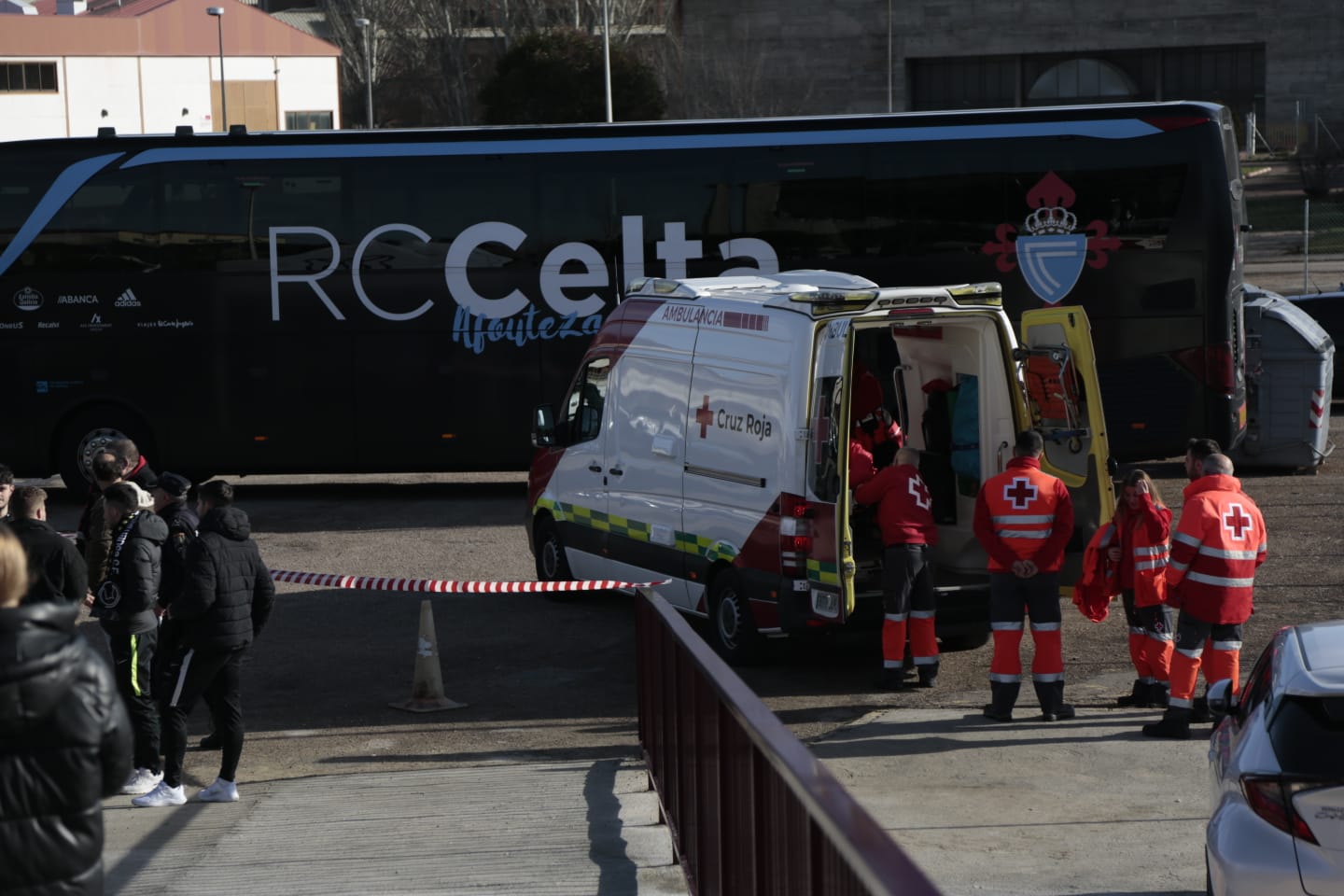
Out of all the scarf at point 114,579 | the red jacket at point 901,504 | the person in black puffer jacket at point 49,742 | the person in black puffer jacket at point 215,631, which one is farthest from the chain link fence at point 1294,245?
the person in black puffer jacket at point 49,742

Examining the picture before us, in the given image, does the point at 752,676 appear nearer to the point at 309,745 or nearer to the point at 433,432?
→ the point at 309,745

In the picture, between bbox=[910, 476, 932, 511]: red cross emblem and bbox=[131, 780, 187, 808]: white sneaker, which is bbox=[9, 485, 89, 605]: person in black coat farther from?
bbox=[910, 476, 932, 511]: red cross emblem

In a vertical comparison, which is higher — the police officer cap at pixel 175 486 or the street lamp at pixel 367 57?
the street lamp at pixel 367 57

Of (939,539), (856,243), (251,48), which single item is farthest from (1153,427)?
(251,48)

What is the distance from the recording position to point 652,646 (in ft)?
24.9

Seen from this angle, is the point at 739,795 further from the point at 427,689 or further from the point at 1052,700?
the point at 427,689

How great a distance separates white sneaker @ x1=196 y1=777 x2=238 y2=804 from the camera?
8.30 metres

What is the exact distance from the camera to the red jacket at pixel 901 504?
10.2m

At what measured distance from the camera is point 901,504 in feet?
33.4

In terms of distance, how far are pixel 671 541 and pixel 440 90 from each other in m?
65.9

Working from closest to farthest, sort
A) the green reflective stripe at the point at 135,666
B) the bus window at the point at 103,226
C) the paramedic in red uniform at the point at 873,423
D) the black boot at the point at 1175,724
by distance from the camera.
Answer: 1. the green reflective stripe at the point at 135,666
2. the black boot at the point at 1175,724
3. the paramedic in red uniform at the point at 873,423
4. the bus window at the point at 103,226

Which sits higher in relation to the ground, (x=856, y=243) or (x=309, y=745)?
(x=856, y=243)

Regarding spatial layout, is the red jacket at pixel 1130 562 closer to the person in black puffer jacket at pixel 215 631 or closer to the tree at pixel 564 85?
the person in black puffer jacket at pixel 215 631

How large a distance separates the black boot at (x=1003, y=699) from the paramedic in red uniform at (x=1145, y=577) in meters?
0.80
